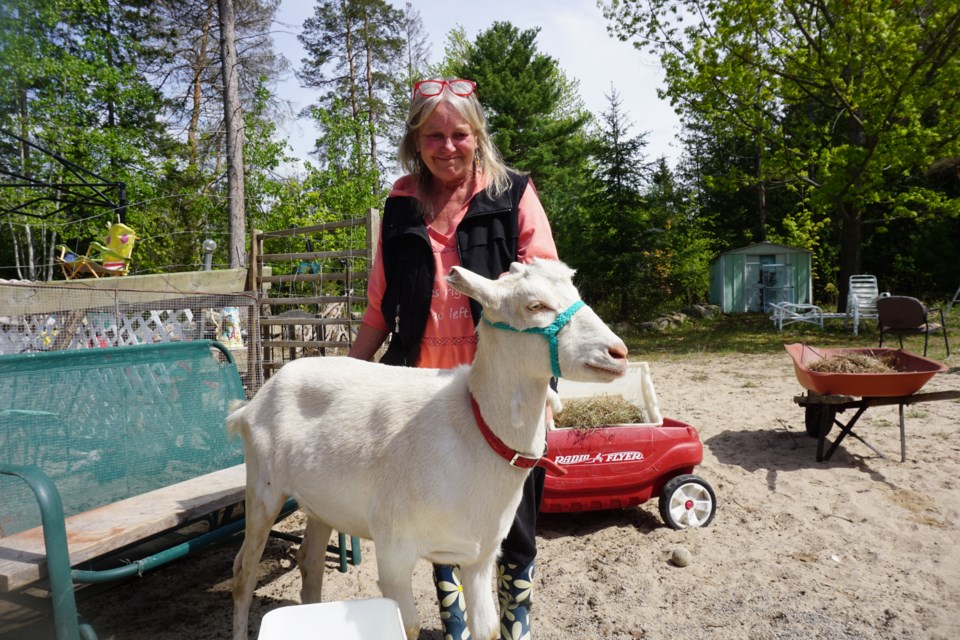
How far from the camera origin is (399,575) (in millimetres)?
1945

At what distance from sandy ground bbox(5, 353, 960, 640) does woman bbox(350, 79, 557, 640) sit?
3.13 feet

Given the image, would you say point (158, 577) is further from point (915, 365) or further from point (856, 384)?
point (915, 365)

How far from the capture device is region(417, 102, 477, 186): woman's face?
7.77 ft

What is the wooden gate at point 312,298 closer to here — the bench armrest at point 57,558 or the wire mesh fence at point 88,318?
the wire mesh fence at point 88,318

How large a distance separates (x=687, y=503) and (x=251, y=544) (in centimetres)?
336

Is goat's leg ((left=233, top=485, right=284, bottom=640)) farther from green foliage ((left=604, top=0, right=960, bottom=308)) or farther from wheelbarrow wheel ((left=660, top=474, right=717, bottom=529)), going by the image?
green foliage ((left=604, top=0, right=960, bottom=308))

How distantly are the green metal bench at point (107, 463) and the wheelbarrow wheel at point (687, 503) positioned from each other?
233 centimetres

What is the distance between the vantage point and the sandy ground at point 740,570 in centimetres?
328

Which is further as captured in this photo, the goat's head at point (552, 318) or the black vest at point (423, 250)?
the black vest at point (423, 250)

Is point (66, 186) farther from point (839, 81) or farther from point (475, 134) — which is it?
point (839, 81)

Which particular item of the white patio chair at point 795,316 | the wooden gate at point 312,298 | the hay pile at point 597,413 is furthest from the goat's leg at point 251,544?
the white patio chair at point 795,316

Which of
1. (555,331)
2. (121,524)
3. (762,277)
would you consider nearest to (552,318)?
(555,331)

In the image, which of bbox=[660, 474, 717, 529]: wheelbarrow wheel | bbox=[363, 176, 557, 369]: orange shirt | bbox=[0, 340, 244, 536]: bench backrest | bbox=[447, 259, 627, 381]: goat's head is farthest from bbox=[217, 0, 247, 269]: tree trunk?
bbox=[447, 259, 627, 381]: goat's head

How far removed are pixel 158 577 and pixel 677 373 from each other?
9082 mm
